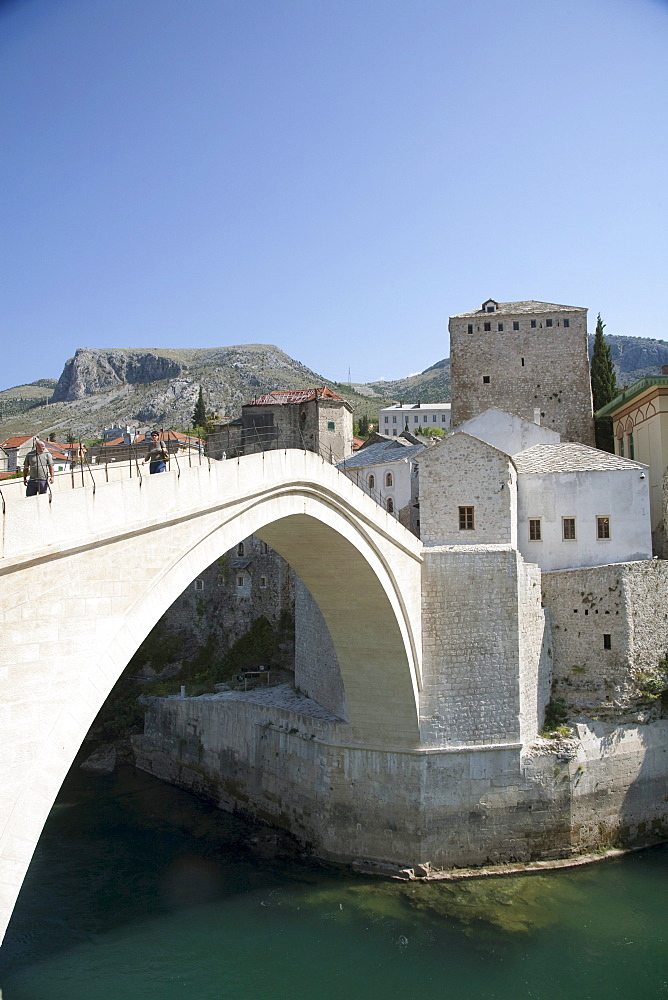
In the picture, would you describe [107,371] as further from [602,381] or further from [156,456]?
[156,456]

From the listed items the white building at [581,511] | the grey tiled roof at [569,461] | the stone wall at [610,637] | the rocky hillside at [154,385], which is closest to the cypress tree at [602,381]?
the grey tiled roof at [569,461]

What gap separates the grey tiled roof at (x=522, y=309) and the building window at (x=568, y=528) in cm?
1117

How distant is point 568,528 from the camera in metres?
18.8

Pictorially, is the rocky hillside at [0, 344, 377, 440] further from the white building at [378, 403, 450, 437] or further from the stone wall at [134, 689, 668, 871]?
the stone wall at [134, 689, 668, 871]

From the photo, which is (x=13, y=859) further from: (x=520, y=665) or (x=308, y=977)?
(x=520, y=665)

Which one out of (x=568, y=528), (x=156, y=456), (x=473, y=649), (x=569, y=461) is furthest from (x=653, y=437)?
(x=156, y=456)

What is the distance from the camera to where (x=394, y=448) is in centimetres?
2742

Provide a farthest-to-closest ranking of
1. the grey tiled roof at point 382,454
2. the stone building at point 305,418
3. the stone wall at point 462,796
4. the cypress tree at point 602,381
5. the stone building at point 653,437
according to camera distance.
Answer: the stone building at point 305,418 < the cypress tree at point 602,381 < the grey tiled roof at point 382,454 < the stone building at point 653,437 < the stone wall at point 462,796

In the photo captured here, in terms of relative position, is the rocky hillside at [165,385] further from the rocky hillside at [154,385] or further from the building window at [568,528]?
the building window at [568,528]

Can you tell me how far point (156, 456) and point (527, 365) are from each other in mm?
20286

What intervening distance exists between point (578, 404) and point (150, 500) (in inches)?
862

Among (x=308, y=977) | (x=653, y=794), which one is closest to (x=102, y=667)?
(x=308, y=977)

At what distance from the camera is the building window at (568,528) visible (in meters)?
18.8

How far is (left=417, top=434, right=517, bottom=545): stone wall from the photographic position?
16.9 m
